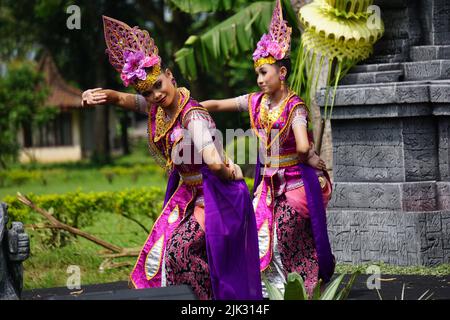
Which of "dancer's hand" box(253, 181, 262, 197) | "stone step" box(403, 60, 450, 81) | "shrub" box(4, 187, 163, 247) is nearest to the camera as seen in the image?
"dancer's hand" box(253, 181, 262, 197)

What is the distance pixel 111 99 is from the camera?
5758 mm

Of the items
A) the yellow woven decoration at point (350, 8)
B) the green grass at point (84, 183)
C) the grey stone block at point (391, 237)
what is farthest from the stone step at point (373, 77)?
the green grass at point (84, 183)

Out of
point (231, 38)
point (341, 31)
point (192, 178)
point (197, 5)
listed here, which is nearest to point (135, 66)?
point (192, 178)

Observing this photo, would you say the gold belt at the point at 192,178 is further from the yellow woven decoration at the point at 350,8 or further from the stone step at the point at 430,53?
the stone step at the point at 430,53

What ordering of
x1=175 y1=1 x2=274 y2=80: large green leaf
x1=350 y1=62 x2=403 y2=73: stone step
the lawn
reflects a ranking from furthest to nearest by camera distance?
x1=175 y1=1 x2=274 y2=80: large green leaf < x1=350 y1=62 x2=403 y2=73: stone step < the lawn

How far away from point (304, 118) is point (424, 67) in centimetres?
211

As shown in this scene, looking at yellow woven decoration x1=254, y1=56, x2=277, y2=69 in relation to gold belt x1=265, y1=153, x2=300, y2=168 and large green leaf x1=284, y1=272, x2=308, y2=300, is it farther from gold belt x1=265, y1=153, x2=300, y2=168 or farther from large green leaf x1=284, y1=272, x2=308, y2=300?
large green leaf x1=284, y1=272, x2=308, y2=300

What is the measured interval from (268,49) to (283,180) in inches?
37.2

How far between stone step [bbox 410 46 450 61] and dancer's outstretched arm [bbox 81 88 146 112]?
319 cm

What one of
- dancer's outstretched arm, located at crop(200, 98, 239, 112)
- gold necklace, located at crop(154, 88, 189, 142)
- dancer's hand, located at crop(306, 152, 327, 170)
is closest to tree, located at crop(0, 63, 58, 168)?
dancer's outstretched arm, located at crop(200, 98, 239, 112)

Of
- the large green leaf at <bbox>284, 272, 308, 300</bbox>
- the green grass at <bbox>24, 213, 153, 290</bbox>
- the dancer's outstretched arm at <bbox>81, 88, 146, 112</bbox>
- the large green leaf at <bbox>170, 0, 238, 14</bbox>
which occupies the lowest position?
the green grass at <bbox>24, 213, 153, 290</bbox>

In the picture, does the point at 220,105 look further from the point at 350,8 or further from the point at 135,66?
the point at 350,8

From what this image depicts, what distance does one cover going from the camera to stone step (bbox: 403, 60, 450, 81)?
8.01m
